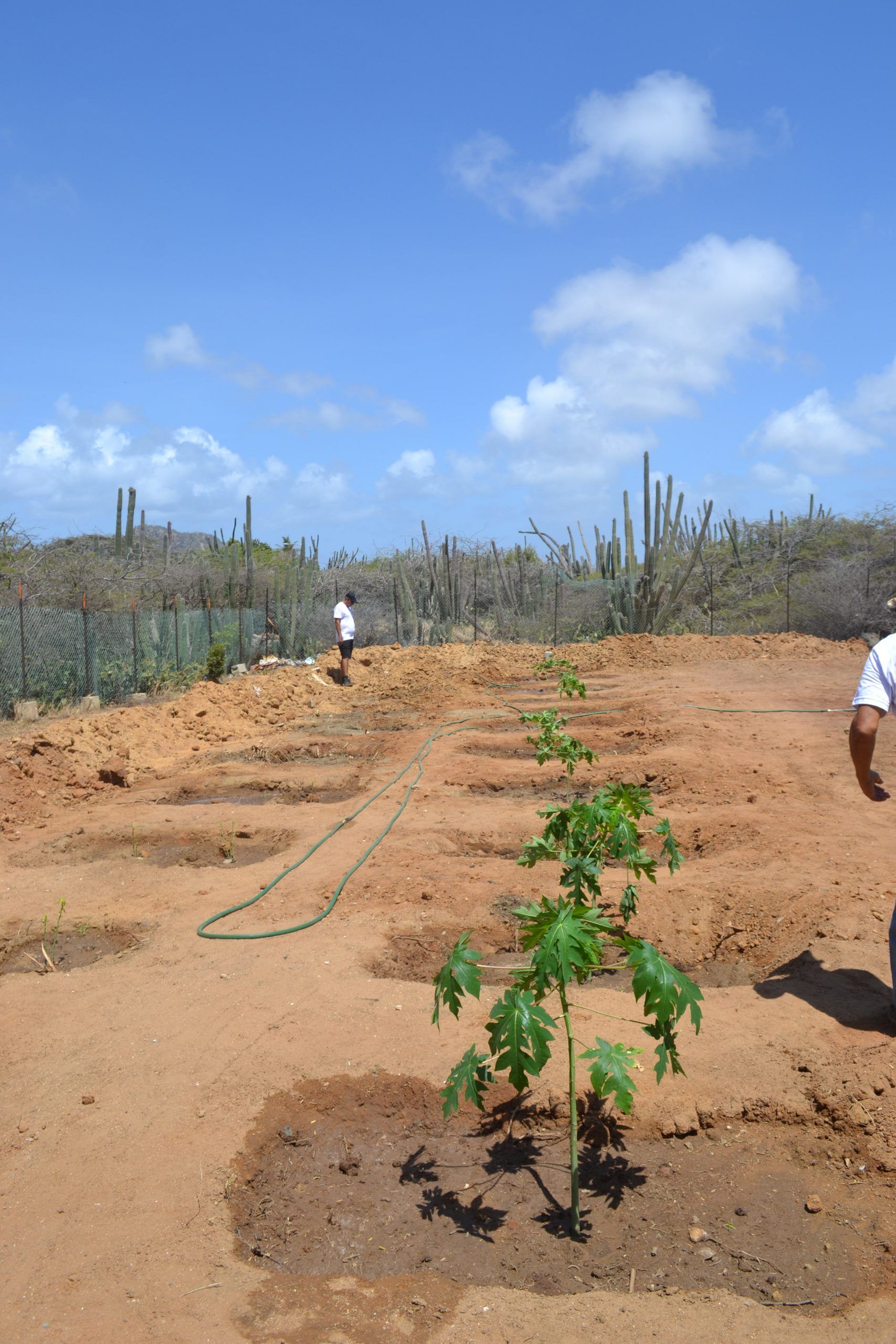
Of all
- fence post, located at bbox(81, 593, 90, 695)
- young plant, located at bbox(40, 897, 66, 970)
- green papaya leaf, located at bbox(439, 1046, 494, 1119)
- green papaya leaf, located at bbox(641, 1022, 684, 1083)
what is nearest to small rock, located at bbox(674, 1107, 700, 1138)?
green papaya leaf, located at bbox(641, 1022, 684, 1083)

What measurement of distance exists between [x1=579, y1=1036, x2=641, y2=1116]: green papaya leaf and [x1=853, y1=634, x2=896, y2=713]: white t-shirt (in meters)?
1.65

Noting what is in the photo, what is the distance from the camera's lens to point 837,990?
4.33 metres

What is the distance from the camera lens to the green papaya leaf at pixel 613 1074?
2742 mm

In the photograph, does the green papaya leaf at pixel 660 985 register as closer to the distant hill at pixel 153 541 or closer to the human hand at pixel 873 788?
the human hand at pixel 873 788

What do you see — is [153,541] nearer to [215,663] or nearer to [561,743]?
[215,663]

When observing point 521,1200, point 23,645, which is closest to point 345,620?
point 23,645

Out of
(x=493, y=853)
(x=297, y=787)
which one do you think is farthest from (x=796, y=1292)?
(x=297, y=787)

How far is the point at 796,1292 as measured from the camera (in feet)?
9.00

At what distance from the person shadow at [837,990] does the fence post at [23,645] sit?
11.4 metres

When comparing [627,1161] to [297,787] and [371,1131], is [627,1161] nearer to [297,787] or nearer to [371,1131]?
[371,1131]

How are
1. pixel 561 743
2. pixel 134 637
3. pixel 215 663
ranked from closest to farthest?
1. pixel 561 743
2. pixel 134 637
3. pixel 215 663

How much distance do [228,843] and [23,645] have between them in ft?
23.3

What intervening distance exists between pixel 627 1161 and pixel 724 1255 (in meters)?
0.53

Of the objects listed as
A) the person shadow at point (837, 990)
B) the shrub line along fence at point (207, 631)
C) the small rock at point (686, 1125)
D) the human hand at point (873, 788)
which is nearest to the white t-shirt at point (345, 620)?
the shrub line along fence at point (207, 631)
